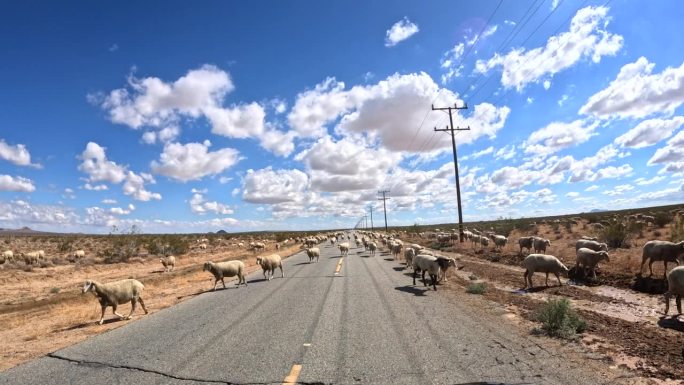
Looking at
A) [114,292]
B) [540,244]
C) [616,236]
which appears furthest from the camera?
[616,236]

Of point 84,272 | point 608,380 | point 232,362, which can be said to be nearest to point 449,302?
point 608,380

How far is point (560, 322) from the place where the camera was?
10.6 metres

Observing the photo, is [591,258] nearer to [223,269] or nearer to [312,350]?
[312,350]

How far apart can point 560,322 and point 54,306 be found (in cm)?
1963

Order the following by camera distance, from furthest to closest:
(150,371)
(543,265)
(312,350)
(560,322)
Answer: (543,265)
(560,322)
(312,350)
(150,371)

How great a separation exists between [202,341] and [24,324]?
9739 mm

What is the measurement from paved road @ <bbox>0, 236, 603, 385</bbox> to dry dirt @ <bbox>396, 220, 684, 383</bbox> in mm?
1432

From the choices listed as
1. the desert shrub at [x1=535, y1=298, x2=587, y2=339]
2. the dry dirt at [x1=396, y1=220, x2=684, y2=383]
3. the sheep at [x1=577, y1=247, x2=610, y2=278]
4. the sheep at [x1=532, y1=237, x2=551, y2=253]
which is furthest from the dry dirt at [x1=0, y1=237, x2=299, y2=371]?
the sheep at [x1=532, y1=237, x2=551, y2=253]

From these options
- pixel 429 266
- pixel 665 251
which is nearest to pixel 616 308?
pixel 665 251

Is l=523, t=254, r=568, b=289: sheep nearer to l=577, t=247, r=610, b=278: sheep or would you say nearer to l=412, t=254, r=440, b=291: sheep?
l=577, t=247, r=610, b=278: sheep

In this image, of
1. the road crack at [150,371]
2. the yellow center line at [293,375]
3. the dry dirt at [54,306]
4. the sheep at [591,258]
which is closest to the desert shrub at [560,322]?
the yellow center line at [293,375]

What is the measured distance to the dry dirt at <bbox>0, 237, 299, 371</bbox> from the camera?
11391 millimetres

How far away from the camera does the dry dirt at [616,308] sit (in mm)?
8461

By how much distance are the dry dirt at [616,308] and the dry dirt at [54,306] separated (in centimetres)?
1194
